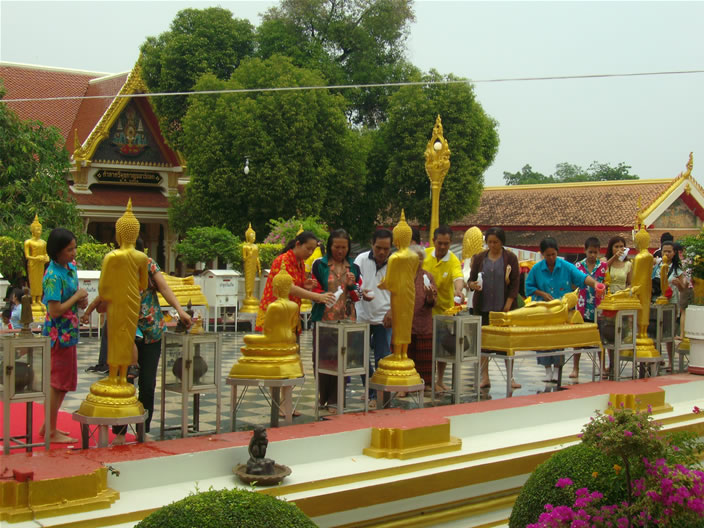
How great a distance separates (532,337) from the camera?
23.5ft

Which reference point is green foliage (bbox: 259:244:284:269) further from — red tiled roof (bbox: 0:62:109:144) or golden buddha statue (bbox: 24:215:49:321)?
red tiled roof (bbox: 0:62:109:144)

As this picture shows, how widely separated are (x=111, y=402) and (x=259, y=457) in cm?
94

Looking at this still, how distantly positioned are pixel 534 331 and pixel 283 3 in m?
28.0

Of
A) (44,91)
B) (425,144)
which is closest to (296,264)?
(425,144)

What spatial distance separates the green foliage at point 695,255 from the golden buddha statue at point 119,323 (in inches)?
253

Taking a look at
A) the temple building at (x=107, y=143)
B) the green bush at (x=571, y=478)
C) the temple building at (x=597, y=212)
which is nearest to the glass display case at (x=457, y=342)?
the green bush at (x=571, y=478)

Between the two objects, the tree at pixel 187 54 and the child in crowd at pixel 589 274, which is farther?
the tree at pixel 187 54

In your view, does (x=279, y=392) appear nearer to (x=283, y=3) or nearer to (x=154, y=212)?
(x=154, y=212)

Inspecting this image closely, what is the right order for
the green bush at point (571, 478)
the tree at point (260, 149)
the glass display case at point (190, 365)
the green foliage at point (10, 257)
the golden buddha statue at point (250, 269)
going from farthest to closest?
the tree at point (260, 149) < the golden buddha statue at point (250, 269) < the green foliage at point (10, 257) < the glass display case at point (190, 365) < the green bush at point (571, 478)

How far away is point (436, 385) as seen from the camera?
7.23 meters

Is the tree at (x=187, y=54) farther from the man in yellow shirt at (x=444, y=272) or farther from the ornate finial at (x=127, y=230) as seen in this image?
the ornate finial at (x=127, y=230)

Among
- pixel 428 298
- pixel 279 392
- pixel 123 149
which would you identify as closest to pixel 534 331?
pixel 428 298

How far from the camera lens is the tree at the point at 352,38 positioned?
103 ft

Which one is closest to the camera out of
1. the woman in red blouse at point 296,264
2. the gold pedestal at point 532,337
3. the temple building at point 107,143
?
the woman in red blouse at point 296,264
